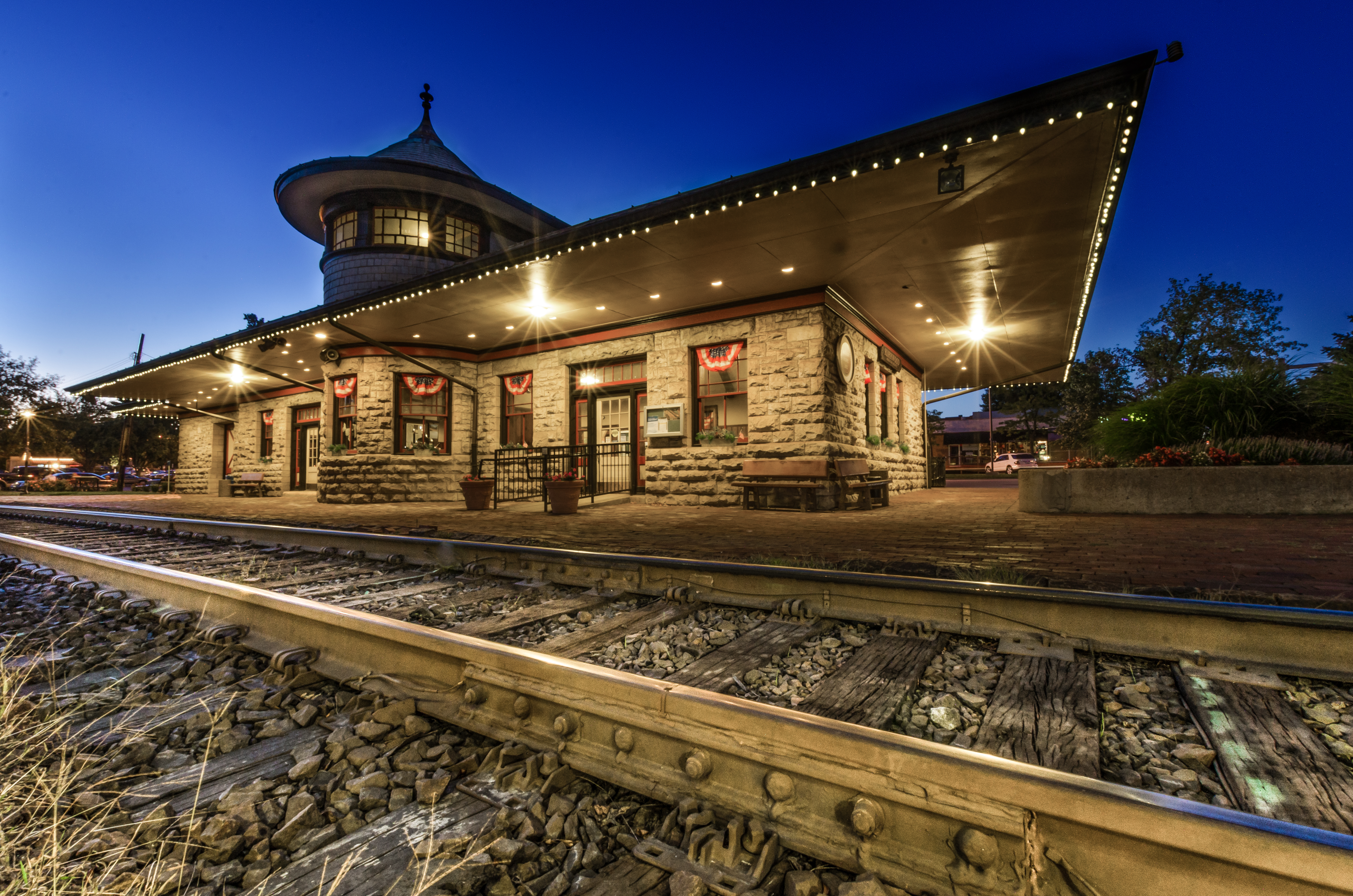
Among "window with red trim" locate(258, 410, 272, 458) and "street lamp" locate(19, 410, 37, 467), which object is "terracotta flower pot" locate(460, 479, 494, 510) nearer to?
"window with red trim" locate(258, 410, 272, 458)

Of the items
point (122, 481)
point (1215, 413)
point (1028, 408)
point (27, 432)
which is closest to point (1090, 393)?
point (1028, 408)

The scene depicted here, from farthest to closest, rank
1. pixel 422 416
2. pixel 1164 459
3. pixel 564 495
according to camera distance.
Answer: pixel 422 416
pixel 564 495
pixel 1164 459

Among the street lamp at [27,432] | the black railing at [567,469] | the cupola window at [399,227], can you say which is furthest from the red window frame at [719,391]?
the street lamp at [27,432]

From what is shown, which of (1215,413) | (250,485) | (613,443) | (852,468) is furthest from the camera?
(250,485)

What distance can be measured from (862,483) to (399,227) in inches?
555

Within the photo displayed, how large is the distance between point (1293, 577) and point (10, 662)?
671cm

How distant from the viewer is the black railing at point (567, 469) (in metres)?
12.3

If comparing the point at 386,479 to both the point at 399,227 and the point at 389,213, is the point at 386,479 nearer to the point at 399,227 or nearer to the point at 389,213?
the point at 399,227

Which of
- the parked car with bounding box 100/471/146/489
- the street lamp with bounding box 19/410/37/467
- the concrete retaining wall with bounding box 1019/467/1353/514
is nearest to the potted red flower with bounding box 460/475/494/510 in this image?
the concrete retaining wall with bounding box 1019/467/1353/514

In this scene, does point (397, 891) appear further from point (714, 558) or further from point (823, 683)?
point (714, 558)

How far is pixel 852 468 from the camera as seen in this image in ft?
33.4

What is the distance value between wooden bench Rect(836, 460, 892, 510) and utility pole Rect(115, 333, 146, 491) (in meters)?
31.5

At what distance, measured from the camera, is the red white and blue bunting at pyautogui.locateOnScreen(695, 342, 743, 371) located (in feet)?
37.2

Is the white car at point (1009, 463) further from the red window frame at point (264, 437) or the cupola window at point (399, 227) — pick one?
the red window frame at point (264, 437)
